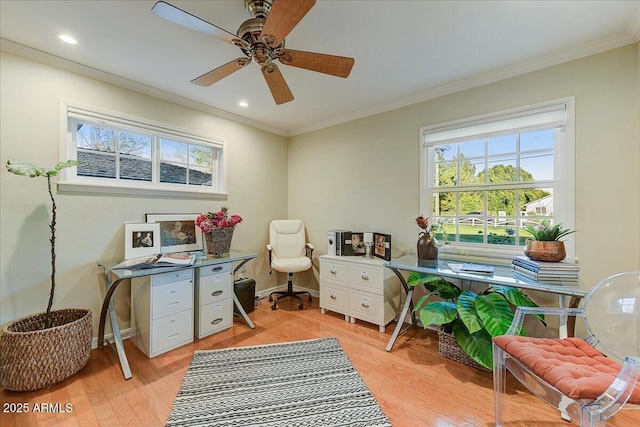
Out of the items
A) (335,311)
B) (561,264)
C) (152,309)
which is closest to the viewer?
(561,264)

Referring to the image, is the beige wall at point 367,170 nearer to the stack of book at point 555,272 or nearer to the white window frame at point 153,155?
the white window frame at point 153,155

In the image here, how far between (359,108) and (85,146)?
2771 mm

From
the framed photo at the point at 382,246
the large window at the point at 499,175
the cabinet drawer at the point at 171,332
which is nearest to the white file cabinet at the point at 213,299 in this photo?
the cabinet drawer at the point at 171,332

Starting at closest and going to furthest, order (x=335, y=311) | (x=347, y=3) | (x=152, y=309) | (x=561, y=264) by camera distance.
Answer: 1. (x=347, y=3)
2. (x=561, y=264)
3. (x=152, y=309)
4. (x=335, y=311)

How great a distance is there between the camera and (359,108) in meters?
3.06

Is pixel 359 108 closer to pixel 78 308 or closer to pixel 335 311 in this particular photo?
pixel 335 311

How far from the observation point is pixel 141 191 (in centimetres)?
250

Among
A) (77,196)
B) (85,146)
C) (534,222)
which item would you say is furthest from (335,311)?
(85,146)

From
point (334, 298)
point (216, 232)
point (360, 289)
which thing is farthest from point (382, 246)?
point (216, 232)

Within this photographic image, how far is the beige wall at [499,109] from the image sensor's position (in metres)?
1.81

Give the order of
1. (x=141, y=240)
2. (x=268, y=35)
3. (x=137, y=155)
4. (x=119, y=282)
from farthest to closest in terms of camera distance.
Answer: (x=137, y=155) < (x=141, y=240) < (x=119, y=282) < (x=268, y=35)

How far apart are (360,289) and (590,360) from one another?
170cm

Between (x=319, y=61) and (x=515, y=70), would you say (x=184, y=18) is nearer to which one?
(x=319, y=61)

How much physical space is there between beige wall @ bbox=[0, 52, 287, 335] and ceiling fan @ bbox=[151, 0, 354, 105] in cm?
125
